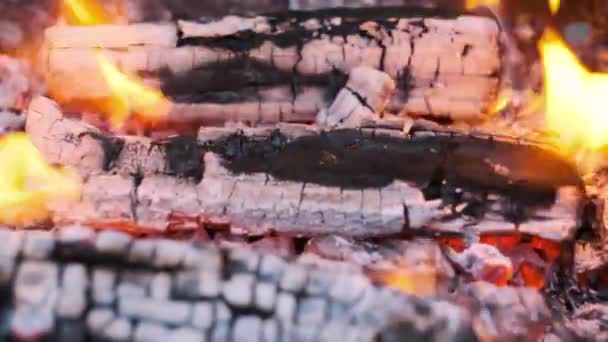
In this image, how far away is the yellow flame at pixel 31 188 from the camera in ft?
5.44

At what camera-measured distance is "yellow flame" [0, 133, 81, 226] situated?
5.44ft

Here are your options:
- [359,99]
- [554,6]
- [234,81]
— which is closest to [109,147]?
[234,81]

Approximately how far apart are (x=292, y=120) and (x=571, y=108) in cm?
73

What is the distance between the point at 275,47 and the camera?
1979 millimetres

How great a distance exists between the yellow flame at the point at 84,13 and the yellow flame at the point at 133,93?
29cm

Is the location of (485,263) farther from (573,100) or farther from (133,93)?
(133,93)

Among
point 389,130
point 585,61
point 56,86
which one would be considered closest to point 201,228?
point 389,130

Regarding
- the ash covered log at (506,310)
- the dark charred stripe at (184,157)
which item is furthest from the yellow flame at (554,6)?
the dark charred stripe at (184,157)

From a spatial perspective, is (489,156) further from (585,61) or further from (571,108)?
(585,61)

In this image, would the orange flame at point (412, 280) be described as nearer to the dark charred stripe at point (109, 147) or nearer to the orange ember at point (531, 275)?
the orange ember at point (531, 275)

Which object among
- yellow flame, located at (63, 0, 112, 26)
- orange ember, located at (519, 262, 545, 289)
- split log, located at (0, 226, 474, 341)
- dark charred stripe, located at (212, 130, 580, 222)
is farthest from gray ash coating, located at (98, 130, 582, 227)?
yellow flame, located at (63, 0, 112, 26)

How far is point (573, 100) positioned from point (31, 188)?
4.50ft

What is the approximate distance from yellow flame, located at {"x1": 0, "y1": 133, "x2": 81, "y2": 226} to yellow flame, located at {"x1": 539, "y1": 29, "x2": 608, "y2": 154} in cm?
115

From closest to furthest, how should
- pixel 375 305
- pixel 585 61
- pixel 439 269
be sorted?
1. pixel 375 305
2. pixel 439 269
3. pixel 585 61
